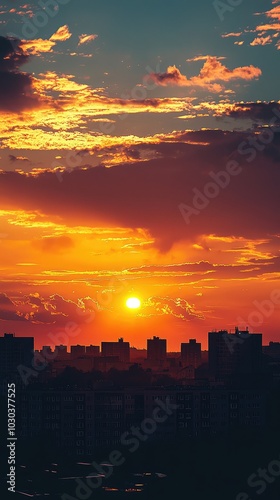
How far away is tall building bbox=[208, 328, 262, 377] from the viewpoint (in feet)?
558

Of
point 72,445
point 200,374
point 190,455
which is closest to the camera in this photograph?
point 190,455

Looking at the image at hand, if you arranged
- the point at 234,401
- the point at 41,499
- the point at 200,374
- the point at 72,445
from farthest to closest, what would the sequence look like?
the point at 200,374
the point at 234,401
the point at 72,445
the point at 41,499

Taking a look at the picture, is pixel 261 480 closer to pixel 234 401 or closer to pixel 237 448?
pixel 237 448

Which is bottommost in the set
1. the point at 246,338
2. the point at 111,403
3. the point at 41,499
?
the point at 41,499

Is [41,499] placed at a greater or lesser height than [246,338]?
lesser

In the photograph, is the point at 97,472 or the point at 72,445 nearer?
the point at 97,472

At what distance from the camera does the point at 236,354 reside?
172375 millimetres

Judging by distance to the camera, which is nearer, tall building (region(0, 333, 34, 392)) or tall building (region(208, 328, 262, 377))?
tall building (region(0, 333, 34, 392))

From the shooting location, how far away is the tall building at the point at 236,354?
17000 cm

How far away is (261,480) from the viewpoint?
74.8 meters

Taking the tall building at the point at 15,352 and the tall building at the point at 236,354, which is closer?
the tall building at the point at 15,352

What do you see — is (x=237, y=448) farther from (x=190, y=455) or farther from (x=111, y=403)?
(x=111, y=403)

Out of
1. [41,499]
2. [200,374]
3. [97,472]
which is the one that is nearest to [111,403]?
[97,472]

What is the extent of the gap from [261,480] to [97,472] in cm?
1226
